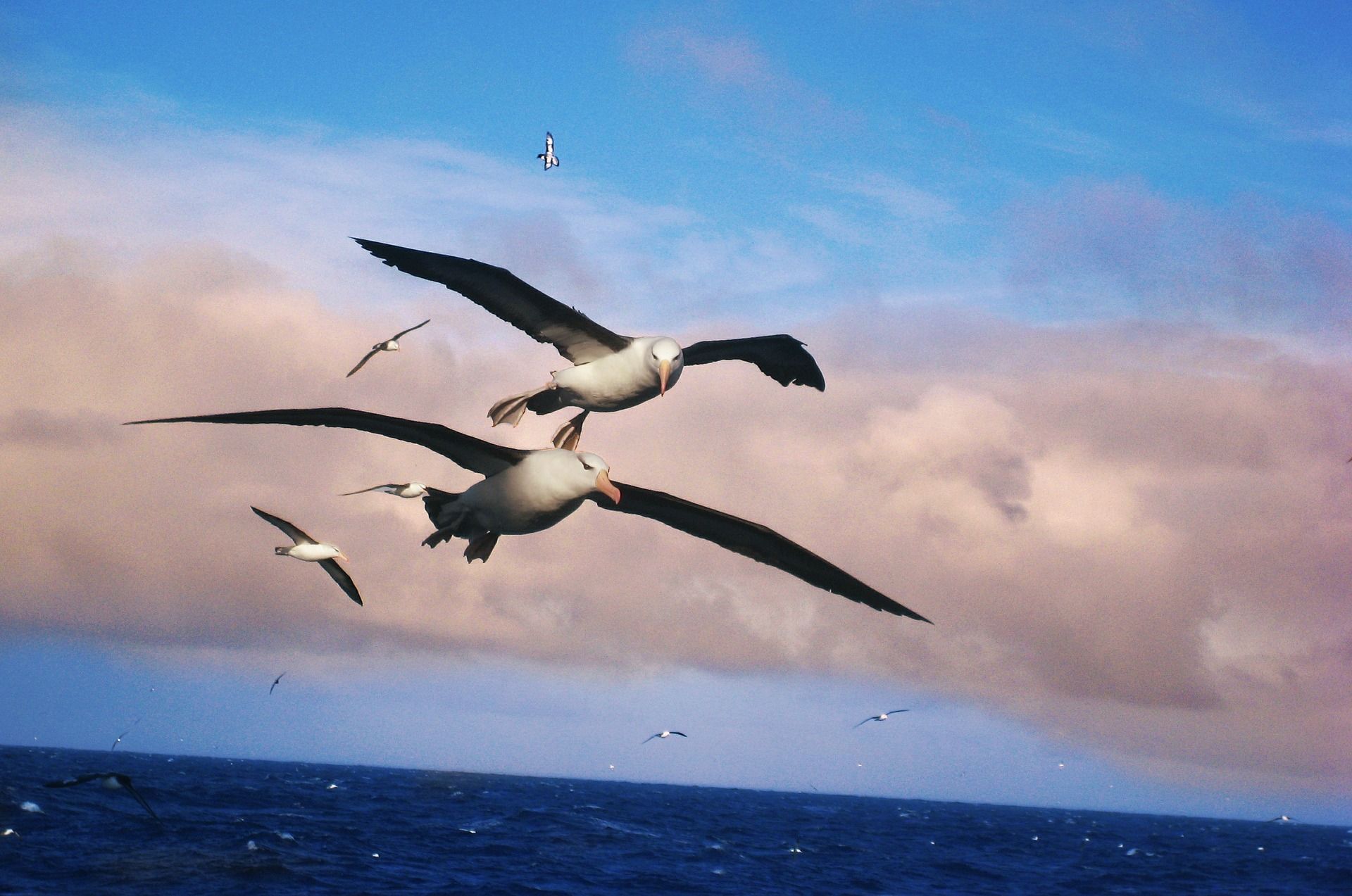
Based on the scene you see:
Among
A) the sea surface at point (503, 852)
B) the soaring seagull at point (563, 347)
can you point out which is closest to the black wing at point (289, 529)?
the soaring seagull at point (563, 347)

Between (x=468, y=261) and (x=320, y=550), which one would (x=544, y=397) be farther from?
(x=320, y=550)

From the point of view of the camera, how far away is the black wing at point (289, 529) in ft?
42.2

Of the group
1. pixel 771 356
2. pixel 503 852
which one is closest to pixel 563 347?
pixel 771 356

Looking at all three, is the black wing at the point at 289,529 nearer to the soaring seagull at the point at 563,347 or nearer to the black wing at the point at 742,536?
the soaring seagull at the point at 563,347

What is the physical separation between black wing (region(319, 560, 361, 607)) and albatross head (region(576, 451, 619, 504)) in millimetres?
3789

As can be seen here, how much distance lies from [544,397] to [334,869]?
37343 millimetres

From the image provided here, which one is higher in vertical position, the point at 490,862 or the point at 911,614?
the point at 911,614

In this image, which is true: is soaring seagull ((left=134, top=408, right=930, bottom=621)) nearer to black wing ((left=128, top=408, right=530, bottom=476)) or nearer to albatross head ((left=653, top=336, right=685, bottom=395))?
black wing ((left=128, top=408, right=530, bottom=476))

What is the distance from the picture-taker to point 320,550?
40.0ft

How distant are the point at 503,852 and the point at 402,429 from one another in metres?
48.5

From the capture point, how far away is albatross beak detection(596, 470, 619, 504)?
24.6ft

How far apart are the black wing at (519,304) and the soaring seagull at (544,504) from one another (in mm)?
2080

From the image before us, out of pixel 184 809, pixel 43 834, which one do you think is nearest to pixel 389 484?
pixel 43 834

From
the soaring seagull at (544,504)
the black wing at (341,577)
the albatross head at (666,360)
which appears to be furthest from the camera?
the black wing at (341,577)
